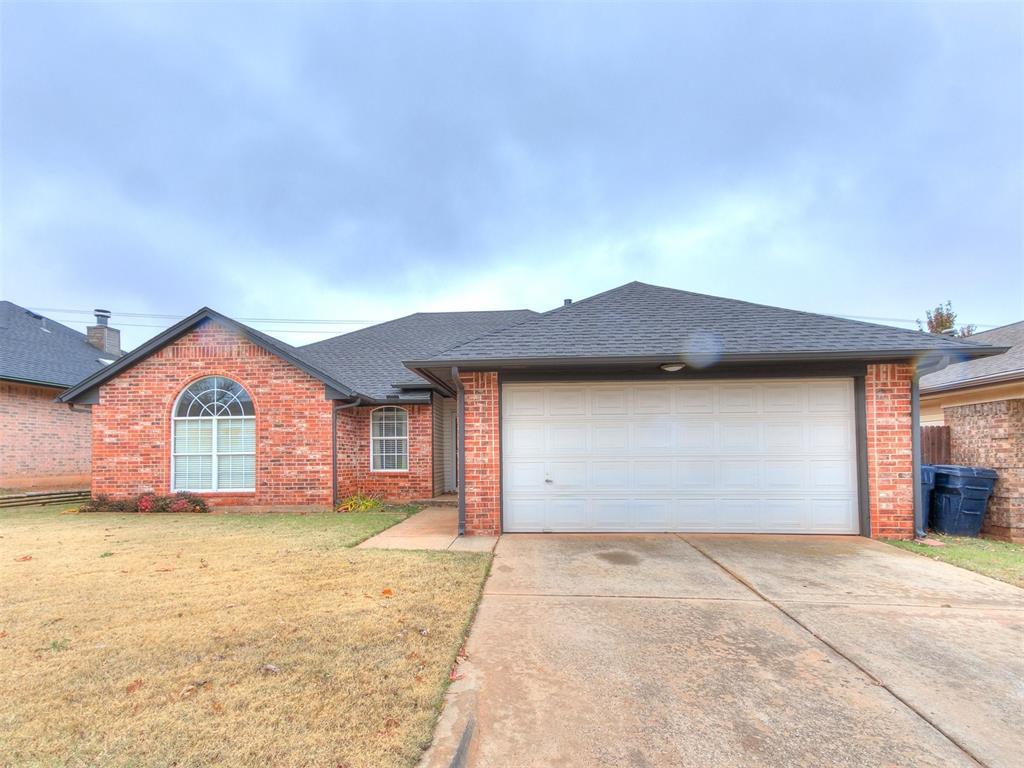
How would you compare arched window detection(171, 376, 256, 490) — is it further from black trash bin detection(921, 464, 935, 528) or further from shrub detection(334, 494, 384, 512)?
black trash bin detection(921, 464, 935, 528)

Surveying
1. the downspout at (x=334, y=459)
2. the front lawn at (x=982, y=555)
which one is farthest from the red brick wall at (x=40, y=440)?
the front lawn at (x=982, y=555)

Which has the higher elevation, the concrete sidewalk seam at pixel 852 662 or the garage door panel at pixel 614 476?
the garage door panel at pixel 614 476

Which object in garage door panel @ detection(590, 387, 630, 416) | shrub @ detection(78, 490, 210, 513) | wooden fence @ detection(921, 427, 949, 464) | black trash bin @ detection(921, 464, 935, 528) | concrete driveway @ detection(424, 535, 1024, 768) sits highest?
garage door panel @ detection(590, 387, 630, 416)

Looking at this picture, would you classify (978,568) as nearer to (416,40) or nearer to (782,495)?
(782,495)

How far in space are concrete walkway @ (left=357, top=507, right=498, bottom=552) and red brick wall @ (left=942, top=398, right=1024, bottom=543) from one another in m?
8.12

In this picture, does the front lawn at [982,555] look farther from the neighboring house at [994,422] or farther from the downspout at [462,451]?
the downspout at [462,451]

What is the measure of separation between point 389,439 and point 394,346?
13.2ft

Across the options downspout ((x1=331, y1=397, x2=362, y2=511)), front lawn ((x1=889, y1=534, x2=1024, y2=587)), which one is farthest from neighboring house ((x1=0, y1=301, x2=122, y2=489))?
front lawn ((x1=889, y1=534, x2=1024, y2=587))

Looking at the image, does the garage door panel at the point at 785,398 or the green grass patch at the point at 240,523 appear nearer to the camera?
the garage door panel at the point at 785,398

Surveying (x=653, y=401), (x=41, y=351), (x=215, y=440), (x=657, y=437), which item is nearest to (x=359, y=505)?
(x=215, y=440)

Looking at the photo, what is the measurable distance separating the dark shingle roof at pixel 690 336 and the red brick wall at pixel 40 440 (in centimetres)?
1297

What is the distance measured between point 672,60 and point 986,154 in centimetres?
1176

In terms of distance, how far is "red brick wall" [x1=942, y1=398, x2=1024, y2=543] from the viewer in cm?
734

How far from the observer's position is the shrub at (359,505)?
429 inches
